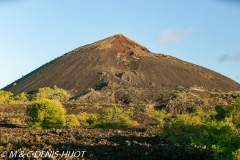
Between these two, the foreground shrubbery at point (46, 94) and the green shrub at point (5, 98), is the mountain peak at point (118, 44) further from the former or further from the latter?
the green shrub at point (5, 98)

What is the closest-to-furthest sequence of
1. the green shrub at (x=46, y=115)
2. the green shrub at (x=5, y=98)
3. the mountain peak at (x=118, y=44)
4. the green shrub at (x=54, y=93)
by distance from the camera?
the green shrub at (x=46, y=115) → the green shrub at (x=5, y=98) → the green shrub at (x=54, y=93) → the mountain peak at (x=118, y=44)

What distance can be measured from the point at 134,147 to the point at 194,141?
4.50 m

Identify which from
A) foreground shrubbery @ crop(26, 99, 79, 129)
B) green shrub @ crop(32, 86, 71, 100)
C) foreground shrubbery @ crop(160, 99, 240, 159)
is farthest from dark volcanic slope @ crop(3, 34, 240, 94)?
foreground shrubbery @ crop(160, 99, 240, 159)

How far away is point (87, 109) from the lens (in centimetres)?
5953

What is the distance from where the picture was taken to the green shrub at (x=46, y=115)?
109ft

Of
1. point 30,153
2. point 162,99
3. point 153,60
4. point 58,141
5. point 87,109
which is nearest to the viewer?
point 30,153

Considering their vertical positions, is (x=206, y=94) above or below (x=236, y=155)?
above

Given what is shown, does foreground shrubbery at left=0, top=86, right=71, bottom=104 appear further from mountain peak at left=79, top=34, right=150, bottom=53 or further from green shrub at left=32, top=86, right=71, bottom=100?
mountain peak at left=79, top=34, right=150, bottom=53

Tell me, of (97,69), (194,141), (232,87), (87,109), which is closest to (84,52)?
(97,69)

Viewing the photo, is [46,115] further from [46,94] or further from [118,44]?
[118,44]

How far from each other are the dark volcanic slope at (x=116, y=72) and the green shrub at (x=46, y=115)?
6103 centimetres

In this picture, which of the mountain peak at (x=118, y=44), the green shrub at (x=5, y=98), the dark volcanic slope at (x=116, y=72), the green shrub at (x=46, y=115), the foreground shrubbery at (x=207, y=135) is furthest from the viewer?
the mountain peak at (x=118, y=44)

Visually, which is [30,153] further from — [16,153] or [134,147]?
[134,147]

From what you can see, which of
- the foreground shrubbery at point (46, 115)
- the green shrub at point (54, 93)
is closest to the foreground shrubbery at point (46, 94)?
the green shrub at point (54, 93)
